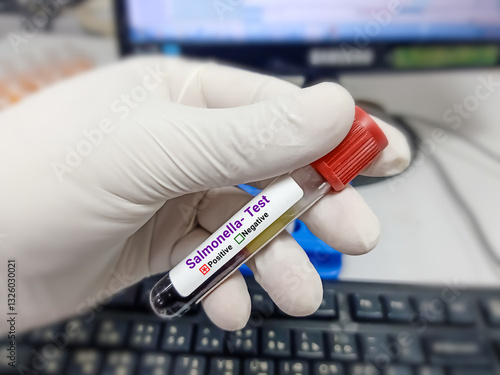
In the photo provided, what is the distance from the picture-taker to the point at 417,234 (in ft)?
1.25

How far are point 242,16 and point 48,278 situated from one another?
0.28m

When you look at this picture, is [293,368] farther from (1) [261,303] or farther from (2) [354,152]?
(2) [354,152]

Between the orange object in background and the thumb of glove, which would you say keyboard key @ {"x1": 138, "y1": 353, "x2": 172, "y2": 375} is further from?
the orange object in background

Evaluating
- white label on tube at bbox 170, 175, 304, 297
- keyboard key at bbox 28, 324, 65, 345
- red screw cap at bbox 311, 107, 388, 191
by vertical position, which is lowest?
keyboard key at bbox 28, 324, 65, 345

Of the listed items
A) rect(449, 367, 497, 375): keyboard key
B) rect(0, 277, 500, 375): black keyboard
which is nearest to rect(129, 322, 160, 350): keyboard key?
rect(0, 277, 500, 375): black keyboard

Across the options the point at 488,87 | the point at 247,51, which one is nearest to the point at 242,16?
the point at 247,51

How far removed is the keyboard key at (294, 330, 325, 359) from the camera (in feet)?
0.94

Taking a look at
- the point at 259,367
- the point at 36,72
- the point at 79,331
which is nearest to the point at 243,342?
the point at 259,367

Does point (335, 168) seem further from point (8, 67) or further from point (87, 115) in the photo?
point (8, 67)

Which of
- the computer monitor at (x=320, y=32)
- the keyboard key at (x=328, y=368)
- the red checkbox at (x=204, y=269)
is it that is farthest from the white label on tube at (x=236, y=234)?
the computer monitor at (x=320, y=32)

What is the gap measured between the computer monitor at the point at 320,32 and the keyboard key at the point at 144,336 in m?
0.26

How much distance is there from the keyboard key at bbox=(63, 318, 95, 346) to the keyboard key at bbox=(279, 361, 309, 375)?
14 centimetres

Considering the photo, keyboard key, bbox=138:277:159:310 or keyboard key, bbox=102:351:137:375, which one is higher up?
keyboard key, bbox=138:277:159:310

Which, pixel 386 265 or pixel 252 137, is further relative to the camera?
pixel 386 265
